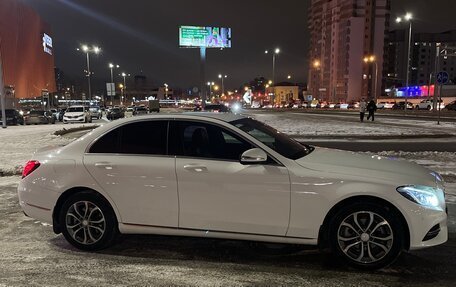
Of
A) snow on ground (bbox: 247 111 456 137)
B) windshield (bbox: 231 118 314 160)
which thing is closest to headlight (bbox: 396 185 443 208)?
windshield (bbox: 231 118 314 160)

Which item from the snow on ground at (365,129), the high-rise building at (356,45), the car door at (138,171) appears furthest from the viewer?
the high-rise building at (356,45)

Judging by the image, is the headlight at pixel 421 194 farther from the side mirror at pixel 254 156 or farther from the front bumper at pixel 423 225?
the side mirror at pixel 254 156

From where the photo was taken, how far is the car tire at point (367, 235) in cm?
439

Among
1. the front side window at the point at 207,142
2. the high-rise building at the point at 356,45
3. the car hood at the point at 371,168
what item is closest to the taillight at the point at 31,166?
the front side window at the point at 207,142

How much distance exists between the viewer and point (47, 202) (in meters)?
5.17

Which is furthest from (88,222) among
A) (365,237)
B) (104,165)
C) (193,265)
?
(365,237)

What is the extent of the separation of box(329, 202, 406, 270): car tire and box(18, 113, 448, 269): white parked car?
1cm

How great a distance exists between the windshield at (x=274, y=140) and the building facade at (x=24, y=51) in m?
58.3

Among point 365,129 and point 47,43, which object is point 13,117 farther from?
point 47,43

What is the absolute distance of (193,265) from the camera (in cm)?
466

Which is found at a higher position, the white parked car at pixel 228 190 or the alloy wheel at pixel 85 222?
the white parked car at pixel 228 190

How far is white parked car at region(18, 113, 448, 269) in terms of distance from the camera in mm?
4395

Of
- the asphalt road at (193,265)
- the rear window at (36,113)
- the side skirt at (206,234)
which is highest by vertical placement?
the side skirt at (206,234)

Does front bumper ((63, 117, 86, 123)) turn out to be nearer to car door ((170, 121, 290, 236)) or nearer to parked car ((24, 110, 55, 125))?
parked car ((24, 110, 55, 125))
